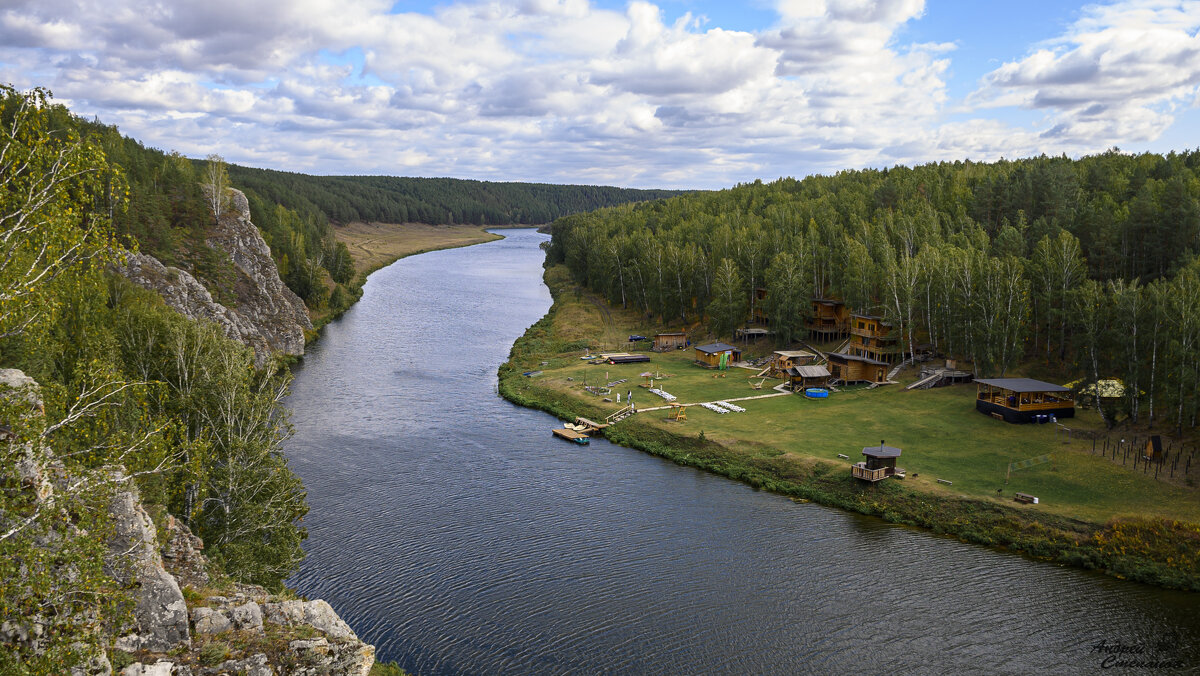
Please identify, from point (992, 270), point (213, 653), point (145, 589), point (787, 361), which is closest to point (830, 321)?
point (787, 361)

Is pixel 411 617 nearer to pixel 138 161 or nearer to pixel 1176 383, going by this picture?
pixel 1176 383

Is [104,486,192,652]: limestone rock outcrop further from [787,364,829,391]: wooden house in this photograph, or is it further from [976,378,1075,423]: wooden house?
Answer: [787,364,829,391]: wooden house

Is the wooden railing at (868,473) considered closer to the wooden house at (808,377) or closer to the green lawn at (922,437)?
the green lawn at (922,437)

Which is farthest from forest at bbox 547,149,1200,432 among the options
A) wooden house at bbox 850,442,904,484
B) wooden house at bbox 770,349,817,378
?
wooden house at bbox 850,442,904,484

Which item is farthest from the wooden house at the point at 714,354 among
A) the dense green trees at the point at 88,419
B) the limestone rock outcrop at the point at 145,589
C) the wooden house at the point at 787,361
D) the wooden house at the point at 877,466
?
the limestone rock outcrop at the point at 145,589

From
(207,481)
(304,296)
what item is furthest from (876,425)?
(304,296)

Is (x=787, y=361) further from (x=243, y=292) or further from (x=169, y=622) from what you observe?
(x=169, y=622)
